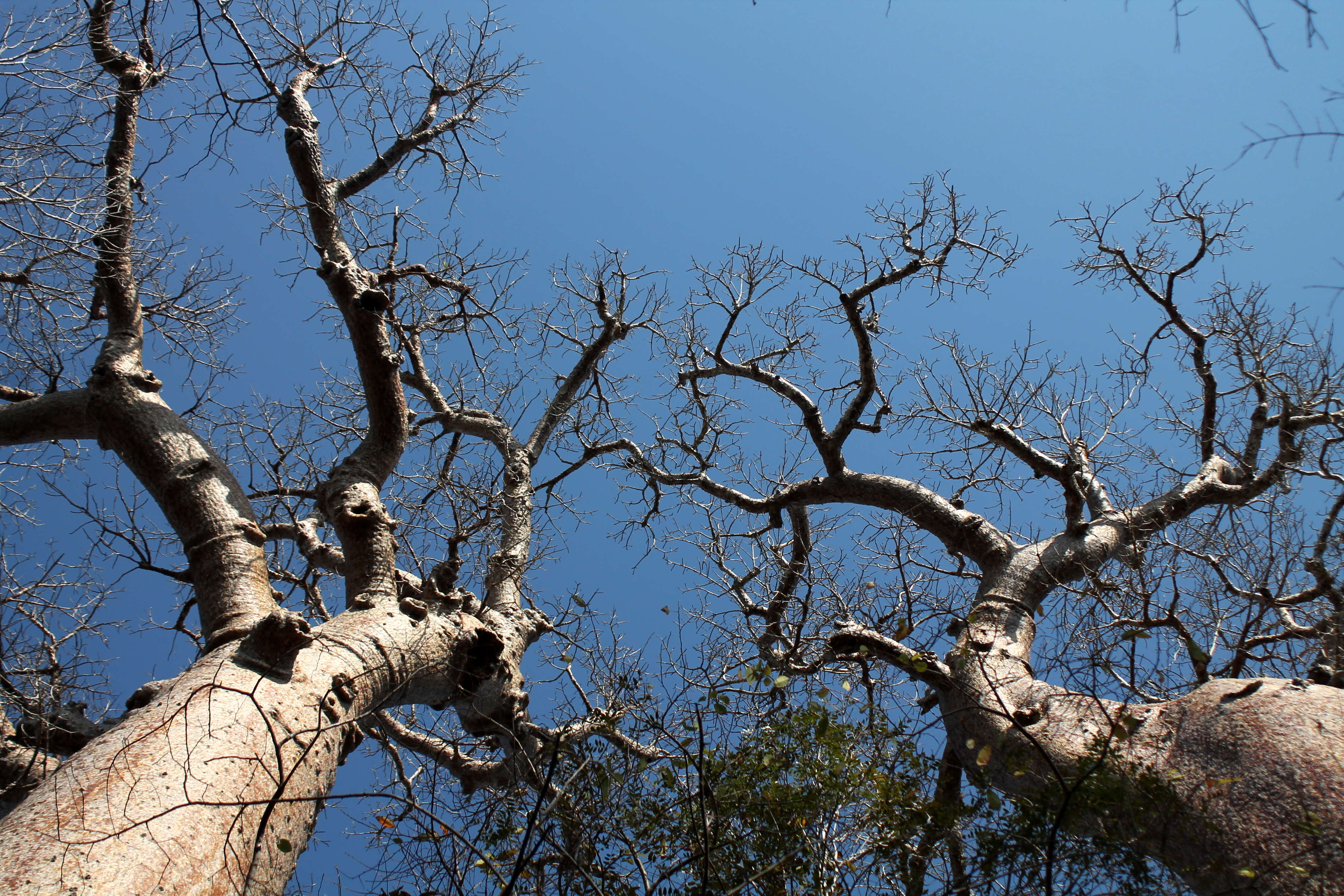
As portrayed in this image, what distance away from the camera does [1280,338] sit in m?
5.35

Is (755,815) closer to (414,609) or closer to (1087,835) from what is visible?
(1087,835)

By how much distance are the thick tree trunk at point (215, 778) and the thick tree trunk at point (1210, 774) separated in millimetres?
2116

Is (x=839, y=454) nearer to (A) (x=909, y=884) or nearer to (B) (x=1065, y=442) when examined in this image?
(B) (x=1065, y=442)

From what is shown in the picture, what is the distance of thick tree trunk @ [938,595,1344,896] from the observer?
2.05 meters

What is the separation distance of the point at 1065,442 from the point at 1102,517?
2.06 ft

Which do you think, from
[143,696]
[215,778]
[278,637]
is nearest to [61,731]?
[143,696]

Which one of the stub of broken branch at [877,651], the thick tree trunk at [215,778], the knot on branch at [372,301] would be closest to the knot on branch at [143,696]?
the thick tree trunk at [215,778]

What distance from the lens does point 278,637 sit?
2.85m

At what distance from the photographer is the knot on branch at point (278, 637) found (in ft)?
9.27

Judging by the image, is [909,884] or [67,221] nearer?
[909,884]

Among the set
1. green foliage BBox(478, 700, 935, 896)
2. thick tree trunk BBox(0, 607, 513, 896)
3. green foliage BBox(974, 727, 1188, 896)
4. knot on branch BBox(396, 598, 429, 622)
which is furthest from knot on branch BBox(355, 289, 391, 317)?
green foliage BBox(974, 727, 1188, 896)

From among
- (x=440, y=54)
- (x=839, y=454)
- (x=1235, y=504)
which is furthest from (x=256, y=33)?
(x=1235, y=504)

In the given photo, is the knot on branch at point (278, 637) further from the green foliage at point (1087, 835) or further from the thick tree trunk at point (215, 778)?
the green foliage at point (1087, 835)

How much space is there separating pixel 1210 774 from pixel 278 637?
3.27 meters
